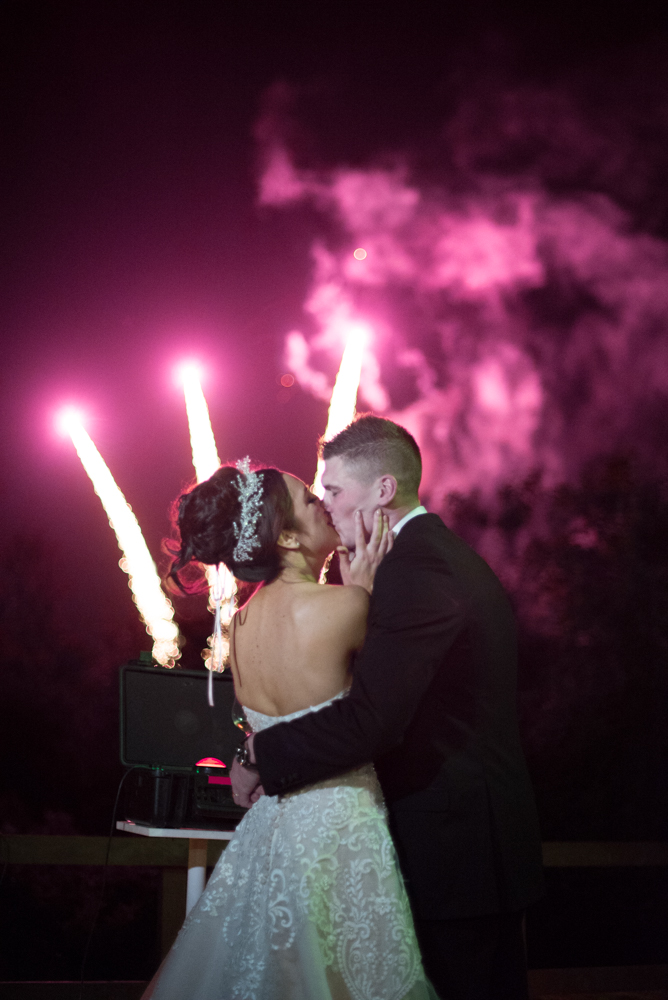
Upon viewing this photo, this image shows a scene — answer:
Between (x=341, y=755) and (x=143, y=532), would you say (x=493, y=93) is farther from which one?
(x=341, y=755)

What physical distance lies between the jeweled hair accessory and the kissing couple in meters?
0.02

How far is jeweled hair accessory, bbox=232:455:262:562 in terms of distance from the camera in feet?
6.72

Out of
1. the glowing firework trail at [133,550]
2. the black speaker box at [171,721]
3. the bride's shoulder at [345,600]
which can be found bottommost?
the black speaker box at [171,721]

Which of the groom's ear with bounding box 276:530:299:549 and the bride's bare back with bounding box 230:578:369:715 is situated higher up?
the groom's ear with bounding box 276:530:299:549

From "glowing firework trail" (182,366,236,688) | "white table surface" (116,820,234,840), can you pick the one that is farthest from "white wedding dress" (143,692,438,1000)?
"glowing firework trail" (182,366,236,688)

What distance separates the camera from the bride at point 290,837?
1688 mm

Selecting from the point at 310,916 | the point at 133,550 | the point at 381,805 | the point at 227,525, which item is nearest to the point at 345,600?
the point at 227,525

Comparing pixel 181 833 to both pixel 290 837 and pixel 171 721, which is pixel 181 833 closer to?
pixel 171 721

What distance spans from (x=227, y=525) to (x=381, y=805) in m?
0.82

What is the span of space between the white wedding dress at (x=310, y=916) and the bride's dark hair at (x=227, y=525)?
1.37ft

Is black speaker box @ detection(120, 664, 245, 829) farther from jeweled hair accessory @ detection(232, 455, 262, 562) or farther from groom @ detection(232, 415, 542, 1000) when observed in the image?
groom @ detection(232, 415, 542, 1000)

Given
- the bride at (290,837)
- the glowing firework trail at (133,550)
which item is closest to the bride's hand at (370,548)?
the bride at (290,837)

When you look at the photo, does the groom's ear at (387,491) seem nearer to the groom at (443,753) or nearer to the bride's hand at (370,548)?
the bride's hand at (370,548)

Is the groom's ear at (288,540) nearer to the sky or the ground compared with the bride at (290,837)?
nearer to the sky
